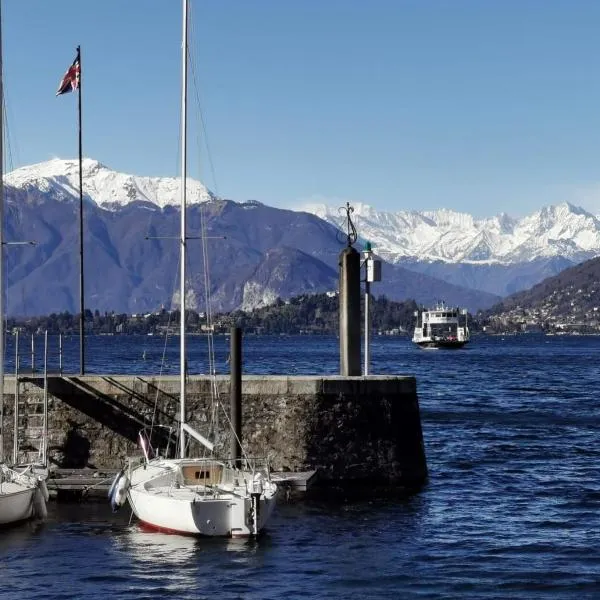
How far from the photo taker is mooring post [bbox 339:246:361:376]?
119ft

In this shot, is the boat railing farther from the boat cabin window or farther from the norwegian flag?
the norwegian flag

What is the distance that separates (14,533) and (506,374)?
93760 mm

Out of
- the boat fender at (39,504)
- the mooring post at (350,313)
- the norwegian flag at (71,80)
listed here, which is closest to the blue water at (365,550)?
the boat fender at (39,504)

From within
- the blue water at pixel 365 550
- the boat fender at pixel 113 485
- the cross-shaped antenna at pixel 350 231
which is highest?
the cross-shaped antenna at pixel 350 231

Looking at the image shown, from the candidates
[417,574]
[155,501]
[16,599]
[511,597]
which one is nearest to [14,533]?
[155,501]

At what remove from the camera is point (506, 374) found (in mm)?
120438

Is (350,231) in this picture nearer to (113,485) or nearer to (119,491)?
(113,485)

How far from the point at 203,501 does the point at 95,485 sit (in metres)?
5.18

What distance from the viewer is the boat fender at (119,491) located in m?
30.4

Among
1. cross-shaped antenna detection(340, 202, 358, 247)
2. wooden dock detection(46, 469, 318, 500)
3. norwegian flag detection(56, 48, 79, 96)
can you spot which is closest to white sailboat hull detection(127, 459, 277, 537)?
wooden dock detection(46, 469, 318, 500)

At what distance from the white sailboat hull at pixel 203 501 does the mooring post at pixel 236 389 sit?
8.91 ft

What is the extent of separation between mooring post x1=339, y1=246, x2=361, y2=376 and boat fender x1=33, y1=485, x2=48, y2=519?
30.4 ft

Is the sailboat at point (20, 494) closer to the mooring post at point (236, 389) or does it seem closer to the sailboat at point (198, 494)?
the sailboat at point (198, 494)

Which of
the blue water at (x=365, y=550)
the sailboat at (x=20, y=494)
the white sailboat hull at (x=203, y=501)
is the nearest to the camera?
the blue water at (x=365, y=550)
